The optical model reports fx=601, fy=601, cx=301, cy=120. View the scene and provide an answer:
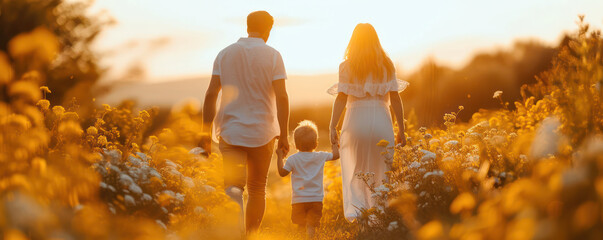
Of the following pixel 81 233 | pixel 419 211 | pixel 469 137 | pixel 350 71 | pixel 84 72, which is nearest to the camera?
pixel 81 233

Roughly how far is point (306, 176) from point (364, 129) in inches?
32.2

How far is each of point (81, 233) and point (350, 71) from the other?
14.3 ft

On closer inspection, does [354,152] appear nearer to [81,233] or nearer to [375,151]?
[375,151]

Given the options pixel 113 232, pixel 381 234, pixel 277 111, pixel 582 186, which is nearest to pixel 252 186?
pixel 277 111

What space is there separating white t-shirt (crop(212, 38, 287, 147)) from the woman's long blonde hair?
55.9 inches

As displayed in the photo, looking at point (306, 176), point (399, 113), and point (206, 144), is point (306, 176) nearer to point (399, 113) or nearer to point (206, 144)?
point (399, 113)

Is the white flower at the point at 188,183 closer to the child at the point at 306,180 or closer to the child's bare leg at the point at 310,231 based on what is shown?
the child at the point at 306,180

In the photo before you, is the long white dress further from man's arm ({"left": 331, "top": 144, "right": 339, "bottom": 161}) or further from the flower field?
the flower field

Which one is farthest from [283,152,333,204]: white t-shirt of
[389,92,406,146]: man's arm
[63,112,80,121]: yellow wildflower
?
[63,112,80,121]: yellow wildflower

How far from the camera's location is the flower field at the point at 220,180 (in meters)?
2.03

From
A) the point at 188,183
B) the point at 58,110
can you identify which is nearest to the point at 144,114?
the point at 58,110

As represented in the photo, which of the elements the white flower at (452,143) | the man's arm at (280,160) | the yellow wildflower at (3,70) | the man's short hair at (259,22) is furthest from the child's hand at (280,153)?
the yellow wildflower at (3,70)

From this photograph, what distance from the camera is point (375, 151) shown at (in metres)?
6.53

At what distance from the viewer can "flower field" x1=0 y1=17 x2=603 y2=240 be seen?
2025mm
